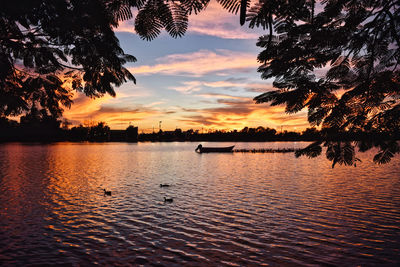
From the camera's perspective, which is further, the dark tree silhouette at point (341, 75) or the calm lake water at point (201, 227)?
the calm lake water at point (201, 227)

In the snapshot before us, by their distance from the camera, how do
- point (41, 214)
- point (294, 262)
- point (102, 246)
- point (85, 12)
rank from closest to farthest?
point (85, 12) → point (294, 262) → point (102, 246) → point (41, 214)

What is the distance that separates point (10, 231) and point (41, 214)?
12.2 ft

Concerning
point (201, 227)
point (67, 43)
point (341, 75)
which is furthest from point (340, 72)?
point (201, 227)

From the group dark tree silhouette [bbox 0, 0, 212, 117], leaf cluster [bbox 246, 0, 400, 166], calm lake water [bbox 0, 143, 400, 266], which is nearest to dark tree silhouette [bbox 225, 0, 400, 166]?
leaf cluster [bbox 246, 0, 400, 166]

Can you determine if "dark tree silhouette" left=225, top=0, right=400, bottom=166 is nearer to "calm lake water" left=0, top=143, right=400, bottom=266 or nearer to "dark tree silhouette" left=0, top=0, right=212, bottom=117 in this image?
"dark tree silhouette" left=0, top=0, right=212, bottom=117

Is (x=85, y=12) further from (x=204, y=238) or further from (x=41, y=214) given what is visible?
(x=41, y=214)

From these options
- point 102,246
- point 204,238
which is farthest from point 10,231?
point 204,238

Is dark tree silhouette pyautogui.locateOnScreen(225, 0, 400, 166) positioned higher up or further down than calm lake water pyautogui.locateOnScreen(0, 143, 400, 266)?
higher up

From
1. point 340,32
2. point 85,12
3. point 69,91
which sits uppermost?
point 340,32

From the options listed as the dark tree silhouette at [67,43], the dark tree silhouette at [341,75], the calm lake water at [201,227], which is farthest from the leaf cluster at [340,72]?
the calm lake water at [201,227]

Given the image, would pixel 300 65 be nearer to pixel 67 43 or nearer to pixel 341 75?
pixel 341 75

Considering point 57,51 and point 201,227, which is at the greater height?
point 57,51

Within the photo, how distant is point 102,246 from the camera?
13.2 meters

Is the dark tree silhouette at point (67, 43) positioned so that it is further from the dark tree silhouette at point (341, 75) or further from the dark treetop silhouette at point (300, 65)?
the dark tree silhouette at point (341, 75)
